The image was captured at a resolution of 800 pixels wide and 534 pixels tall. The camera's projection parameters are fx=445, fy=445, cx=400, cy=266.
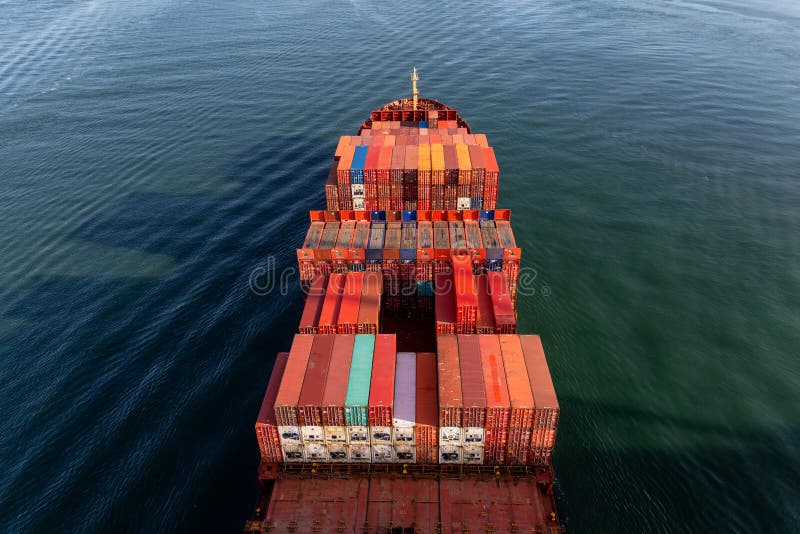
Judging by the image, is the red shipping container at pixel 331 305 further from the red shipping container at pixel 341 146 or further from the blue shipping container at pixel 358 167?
the red shipping container at pixel 341 146

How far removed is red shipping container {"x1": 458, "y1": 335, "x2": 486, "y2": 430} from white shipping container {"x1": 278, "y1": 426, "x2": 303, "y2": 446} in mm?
11104

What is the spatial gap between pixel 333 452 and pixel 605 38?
150324mm

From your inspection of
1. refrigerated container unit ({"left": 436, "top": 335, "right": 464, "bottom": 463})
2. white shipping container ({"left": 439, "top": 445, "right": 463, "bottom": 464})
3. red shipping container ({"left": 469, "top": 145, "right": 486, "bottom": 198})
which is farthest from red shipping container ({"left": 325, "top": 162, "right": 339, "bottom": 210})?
white shipping container ({"left": 439, "top": 445, "right": 463, "bottom": 464})

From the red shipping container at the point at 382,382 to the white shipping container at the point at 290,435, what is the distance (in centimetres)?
505

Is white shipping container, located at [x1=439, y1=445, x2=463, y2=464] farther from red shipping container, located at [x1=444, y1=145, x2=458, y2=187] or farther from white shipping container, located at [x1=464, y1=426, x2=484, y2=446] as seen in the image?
red shipping container, located at [x1=444, y1=145, x2=458, y2=187]

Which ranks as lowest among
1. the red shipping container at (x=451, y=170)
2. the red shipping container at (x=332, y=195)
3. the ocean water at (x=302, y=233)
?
the ocean water at (x=302, y=233)

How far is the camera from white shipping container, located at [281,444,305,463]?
3030 centimetres

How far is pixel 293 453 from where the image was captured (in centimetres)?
3058

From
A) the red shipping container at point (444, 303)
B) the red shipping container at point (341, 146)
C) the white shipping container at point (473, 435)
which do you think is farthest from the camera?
the red shipping container at point (341, 146)

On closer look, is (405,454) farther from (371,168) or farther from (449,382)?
(371,168)

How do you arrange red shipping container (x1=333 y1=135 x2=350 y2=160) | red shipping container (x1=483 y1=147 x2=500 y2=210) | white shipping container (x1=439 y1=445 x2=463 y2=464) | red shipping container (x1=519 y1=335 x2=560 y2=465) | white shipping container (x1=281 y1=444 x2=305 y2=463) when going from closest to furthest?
red shipping container (x1=519 y1=335 x2=560 y2=465), white shipping container (x1=439 y1=445 x2=463 y2=464), white shipping container (x1=281 y1=444 x2=305 y2=463), red shipping container (x1=483 y1=147 x2=500 y2=210), red shipping container (x1=333 y1=135 x2=350 y2=160)

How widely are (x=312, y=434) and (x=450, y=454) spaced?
9398mm

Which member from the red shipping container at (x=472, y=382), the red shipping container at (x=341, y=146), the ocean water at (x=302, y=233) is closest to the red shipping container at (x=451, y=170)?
the red shipping container at (x=341, y=146)

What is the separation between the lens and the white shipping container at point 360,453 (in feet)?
98.8
